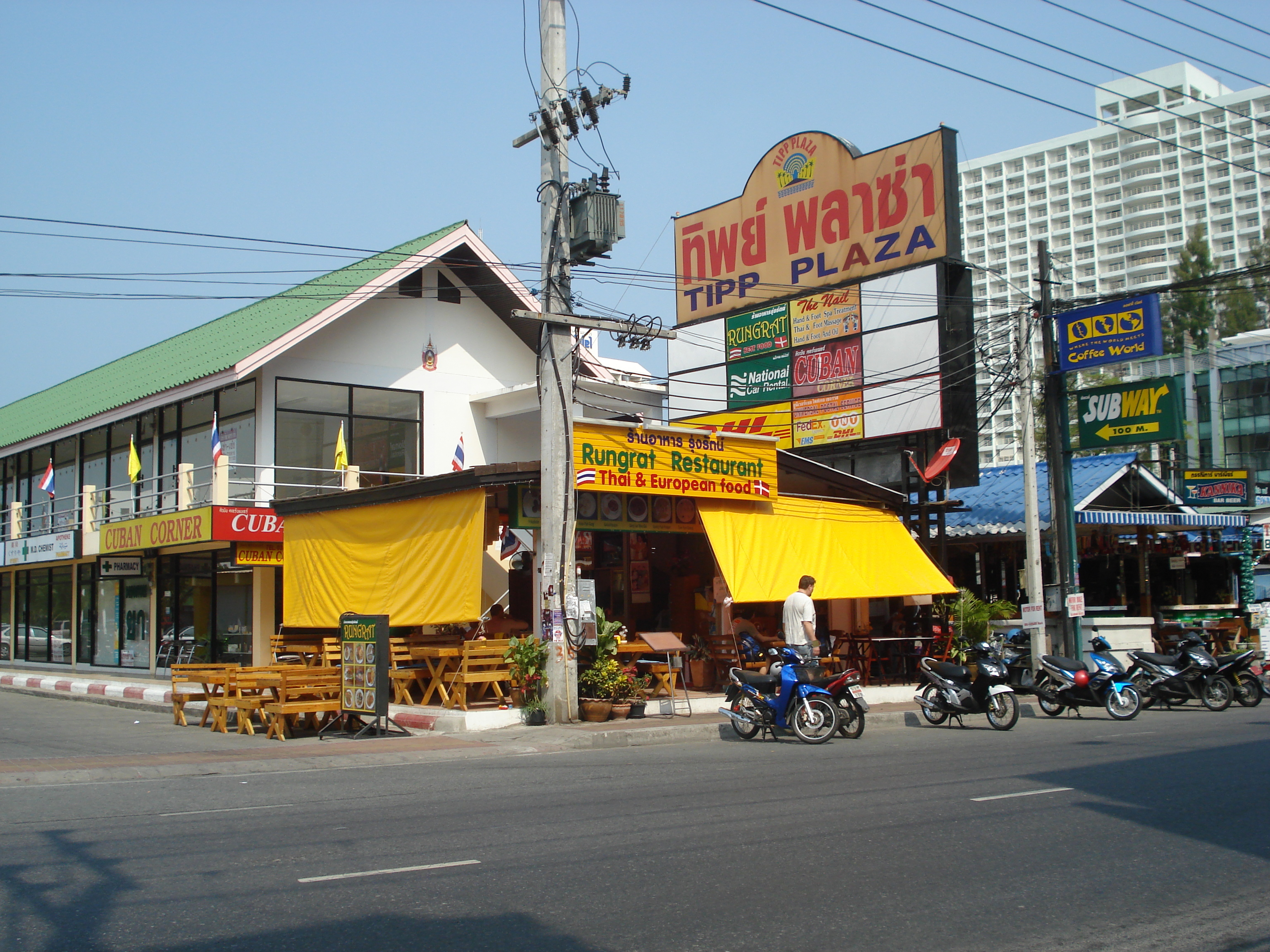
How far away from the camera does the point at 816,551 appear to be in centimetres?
1950

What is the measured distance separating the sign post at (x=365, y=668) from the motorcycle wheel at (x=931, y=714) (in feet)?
24.2

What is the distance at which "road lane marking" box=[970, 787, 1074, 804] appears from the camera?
9.41 metres

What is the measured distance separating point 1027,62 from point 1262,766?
1045cm

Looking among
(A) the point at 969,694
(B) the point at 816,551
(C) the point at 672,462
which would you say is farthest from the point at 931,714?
(C) the point at 672,462

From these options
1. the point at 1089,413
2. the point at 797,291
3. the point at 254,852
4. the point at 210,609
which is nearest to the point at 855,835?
the point at 254,852

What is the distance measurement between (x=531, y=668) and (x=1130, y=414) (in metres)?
13.4

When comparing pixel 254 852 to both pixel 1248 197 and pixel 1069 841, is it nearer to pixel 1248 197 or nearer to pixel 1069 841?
pixel 1069 841

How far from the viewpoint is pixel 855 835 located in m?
7.84

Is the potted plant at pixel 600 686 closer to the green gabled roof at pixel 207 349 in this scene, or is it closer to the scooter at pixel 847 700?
the scooter at pixel 847 700

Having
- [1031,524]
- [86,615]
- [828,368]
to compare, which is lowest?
[86,615]

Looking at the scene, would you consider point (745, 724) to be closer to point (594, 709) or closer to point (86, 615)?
point (594, 709)

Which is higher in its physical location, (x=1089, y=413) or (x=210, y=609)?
(x=1089, y=413)

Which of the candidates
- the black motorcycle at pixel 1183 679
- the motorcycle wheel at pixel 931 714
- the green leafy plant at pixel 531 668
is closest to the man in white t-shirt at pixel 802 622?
the motorcycle wheel at pixel 931 714

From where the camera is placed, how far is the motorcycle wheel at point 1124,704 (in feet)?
55.0
